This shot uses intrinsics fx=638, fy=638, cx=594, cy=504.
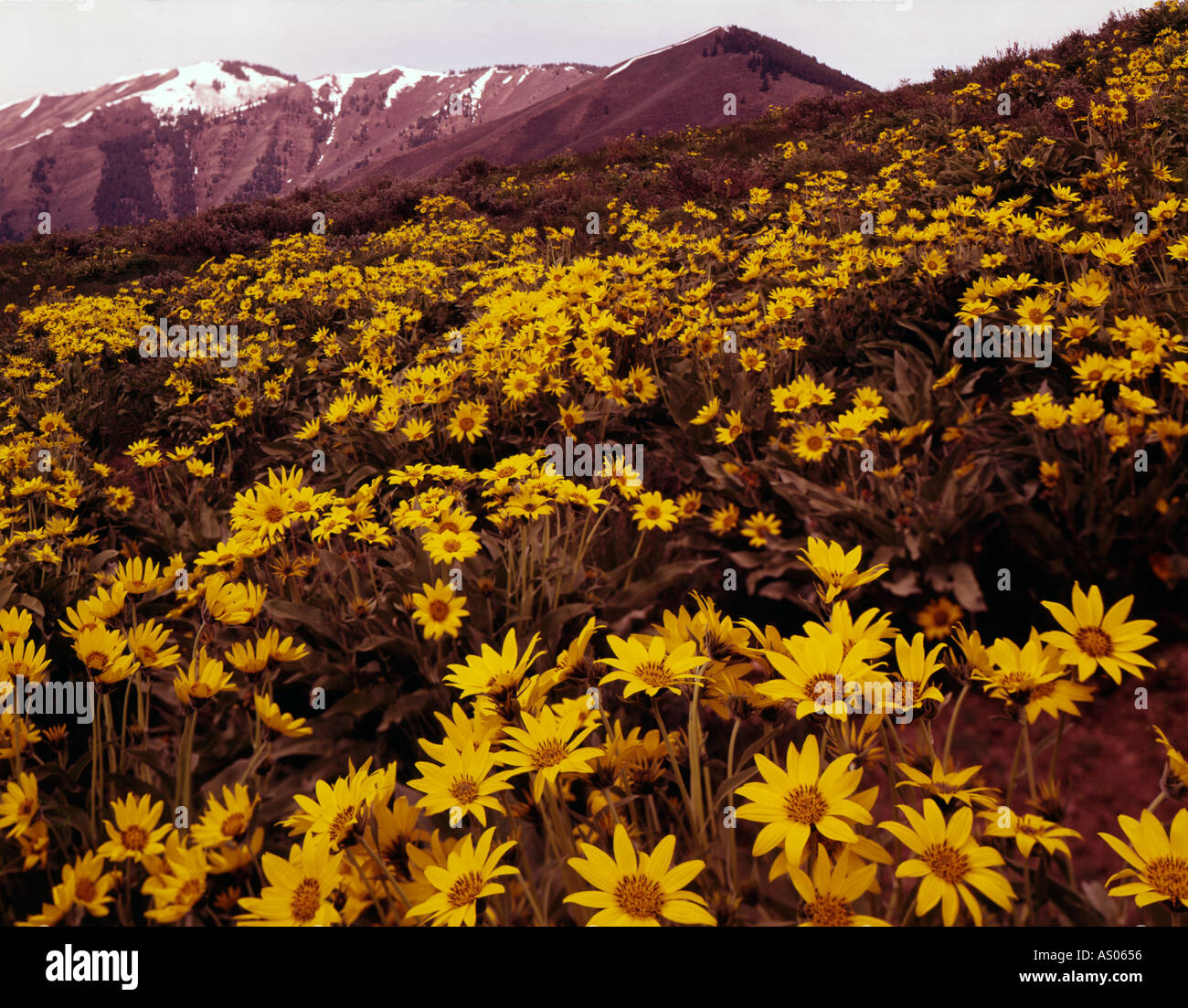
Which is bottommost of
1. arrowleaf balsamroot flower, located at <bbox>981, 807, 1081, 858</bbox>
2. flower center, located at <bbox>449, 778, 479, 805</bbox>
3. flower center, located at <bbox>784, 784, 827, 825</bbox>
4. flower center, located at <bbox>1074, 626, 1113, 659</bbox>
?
arrowleaf balsamroot flower, located at <bbox>981, 807, 1081, 858</bbox>

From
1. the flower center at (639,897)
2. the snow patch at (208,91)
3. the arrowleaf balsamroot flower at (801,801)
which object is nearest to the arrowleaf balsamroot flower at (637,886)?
the flower center at (639,897)

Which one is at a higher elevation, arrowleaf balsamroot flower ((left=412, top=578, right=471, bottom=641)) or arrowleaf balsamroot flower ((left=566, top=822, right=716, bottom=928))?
arrowleaf balsamroot flower ((left=412, top=578, right=471, bottom=641))

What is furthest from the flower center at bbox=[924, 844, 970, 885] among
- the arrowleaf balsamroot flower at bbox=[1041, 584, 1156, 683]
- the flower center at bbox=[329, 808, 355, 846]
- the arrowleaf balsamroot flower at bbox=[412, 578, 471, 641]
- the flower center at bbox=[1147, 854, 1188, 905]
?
the arrowleaf balsamroot flower at bbox=[412, 578, 471, 641]

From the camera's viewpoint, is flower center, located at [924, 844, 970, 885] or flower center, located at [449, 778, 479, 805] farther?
flower center, located at [449, 778, 479, 805]

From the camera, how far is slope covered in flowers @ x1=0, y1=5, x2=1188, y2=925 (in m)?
0.92

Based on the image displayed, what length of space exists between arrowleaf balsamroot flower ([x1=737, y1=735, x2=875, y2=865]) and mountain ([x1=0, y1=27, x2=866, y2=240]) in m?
27.2

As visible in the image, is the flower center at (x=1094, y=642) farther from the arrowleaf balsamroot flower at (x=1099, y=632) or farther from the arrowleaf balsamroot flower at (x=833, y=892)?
the arrowleaf balsamroot flower at (x=833, y=892)

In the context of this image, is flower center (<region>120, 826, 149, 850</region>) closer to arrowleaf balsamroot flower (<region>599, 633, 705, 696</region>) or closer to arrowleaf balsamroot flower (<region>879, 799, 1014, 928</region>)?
arrowleaf balsamroot flower (<region>599, 633, 705, 696</region>)

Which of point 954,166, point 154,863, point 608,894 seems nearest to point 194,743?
point 154,863

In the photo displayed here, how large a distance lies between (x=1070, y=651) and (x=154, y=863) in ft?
4.72

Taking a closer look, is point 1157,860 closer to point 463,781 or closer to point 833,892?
point 833,892

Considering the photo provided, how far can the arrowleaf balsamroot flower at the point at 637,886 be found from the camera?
803 mm

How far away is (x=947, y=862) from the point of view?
2.74ft

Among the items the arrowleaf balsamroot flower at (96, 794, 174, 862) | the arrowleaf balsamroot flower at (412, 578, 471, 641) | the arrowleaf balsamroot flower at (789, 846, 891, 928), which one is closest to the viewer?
the arrowleaf balsamroot flower at (789, 846, 891, 928)
